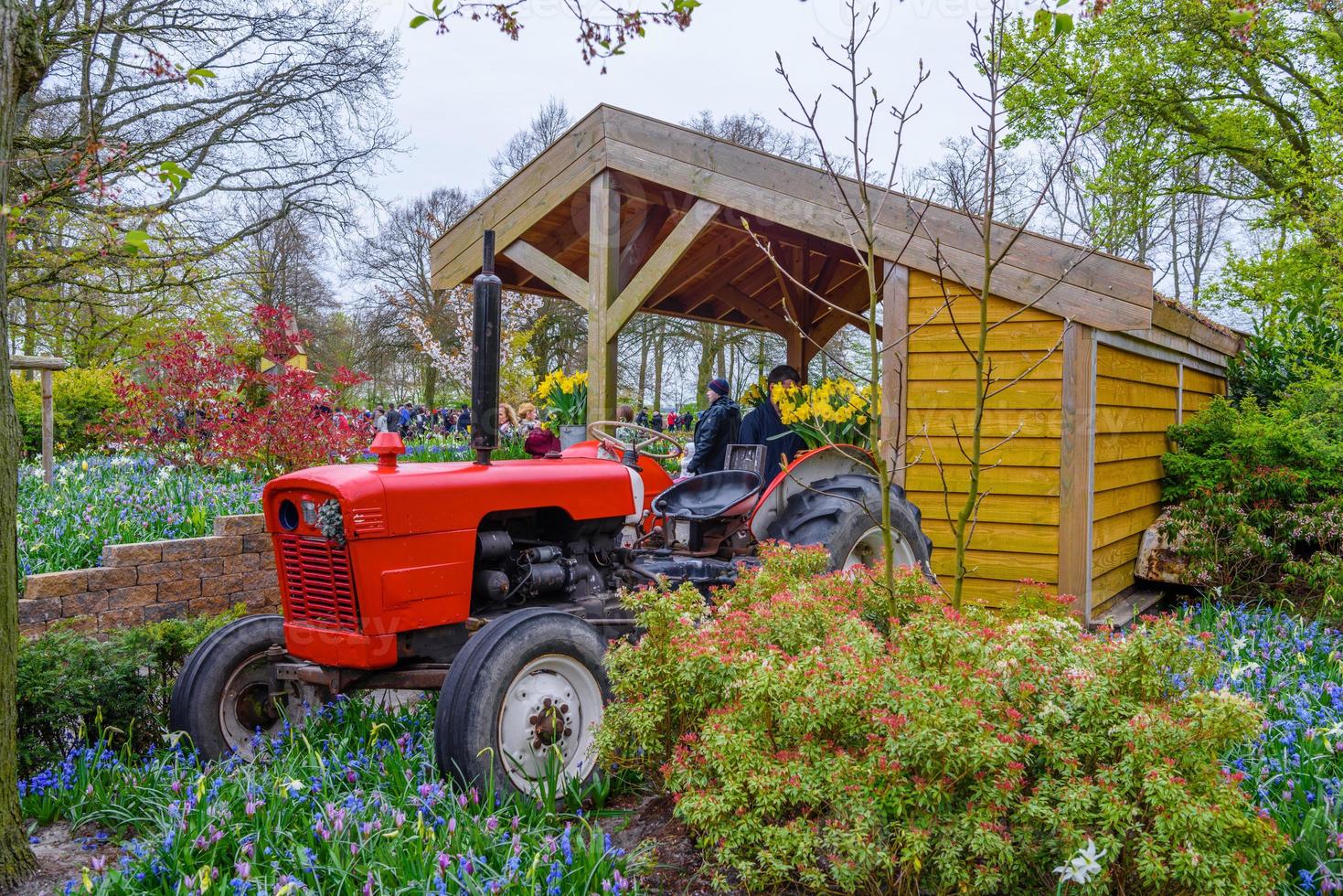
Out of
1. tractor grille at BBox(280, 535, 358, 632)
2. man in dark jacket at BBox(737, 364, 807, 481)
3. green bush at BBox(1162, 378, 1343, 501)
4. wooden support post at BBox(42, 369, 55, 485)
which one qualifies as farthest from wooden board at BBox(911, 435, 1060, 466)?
wooden support post at BBox(42, 369, 55, 485)

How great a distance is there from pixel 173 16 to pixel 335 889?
13605mm

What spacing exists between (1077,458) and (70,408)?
12906 millimetres

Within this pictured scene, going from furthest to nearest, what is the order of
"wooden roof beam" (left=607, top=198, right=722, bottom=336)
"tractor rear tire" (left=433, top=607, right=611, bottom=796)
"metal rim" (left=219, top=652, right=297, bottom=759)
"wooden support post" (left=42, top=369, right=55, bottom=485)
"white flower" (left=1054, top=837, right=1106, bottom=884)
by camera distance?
"wooden support post" (left=42, top=369, right=55, bottom=485)
"wooden roof beam" (left=607, top=198, right=722, bottom=336)
"metal rim" (left=219, top=652, right=297, bottom=759)
"tractor rear tire" (left=433, top=607, right=611, bottom=796)
"white flower" (left=1054, top=837, right=1106, bottom=884)

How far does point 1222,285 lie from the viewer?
10789 millimetres

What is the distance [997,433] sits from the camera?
5746 millimetres

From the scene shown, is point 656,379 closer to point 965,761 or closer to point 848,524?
point 848,524

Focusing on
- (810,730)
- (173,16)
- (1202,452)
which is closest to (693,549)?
(810,730)

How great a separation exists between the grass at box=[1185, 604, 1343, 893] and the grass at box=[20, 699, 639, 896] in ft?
6.08

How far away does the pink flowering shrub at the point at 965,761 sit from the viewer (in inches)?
83.0

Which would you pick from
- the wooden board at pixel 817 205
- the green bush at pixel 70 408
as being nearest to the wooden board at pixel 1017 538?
the wooden board at pixel 817 205

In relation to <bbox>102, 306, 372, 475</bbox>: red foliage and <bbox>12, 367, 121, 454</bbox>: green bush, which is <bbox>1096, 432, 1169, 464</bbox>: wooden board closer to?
<bbox>102, 306, 372, 475</bbox>: red foliage

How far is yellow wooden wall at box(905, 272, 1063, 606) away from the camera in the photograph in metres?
5.62

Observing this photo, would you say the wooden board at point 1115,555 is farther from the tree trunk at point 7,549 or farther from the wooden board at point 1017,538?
the tree trunk at point 7,549

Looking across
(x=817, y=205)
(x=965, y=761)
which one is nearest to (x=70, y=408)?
(x=817, y=205)
